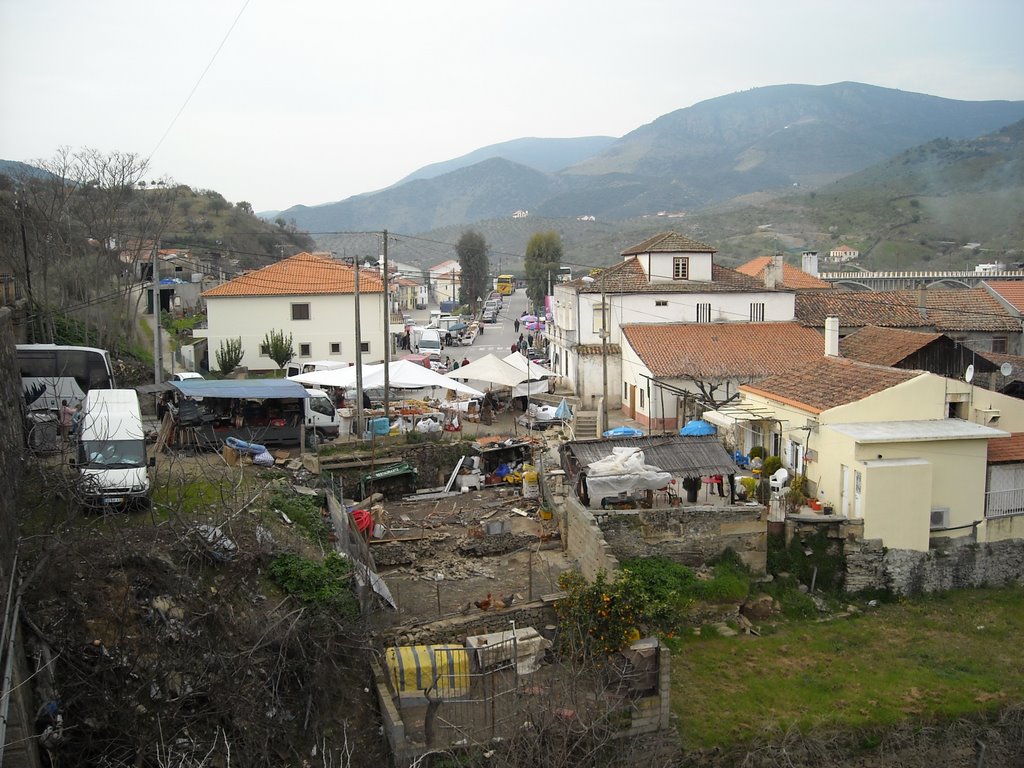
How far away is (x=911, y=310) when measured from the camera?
1441 inches

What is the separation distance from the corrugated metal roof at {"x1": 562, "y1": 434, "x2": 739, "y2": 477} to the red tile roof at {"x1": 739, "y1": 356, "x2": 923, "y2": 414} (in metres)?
2.57

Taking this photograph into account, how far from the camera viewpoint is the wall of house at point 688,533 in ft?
57.5

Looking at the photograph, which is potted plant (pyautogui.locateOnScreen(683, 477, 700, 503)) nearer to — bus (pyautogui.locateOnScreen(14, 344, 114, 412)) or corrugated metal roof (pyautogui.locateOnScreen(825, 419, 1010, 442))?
corrugated metal roof (pyautogui.locateOnScreen(825, 419, 1010, 442))

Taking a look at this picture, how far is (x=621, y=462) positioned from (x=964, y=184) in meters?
110

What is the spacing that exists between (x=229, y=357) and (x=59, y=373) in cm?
1496

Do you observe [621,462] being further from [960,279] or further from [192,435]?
[960,279]

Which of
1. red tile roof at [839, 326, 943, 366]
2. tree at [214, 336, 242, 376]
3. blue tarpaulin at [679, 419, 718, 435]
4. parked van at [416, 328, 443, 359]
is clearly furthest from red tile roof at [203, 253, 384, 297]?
red tile roof at [839, 326, 943, 366]

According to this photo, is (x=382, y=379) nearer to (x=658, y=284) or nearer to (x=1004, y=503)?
(x=658, y=284)

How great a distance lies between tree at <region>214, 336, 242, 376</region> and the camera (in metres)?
36.5

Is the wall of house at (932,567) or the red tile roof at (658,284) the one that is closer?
the wall of house at (932,567)

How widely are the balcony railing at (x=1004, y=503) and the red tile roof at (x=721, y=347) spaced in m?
12.2

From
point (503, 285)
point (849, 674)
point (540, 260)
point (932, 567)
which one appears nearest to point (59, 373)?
point (849, 674)

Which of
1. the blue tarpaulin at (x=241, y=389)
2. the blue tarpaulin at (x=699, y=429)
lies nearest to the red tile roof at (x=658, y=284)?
the blue tarpaulin at (x=699, y=429)

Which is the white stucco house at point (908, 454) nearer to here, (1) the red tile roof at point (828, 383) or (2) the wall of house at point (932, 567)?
(1) the red tile roof at point (828, 383)
